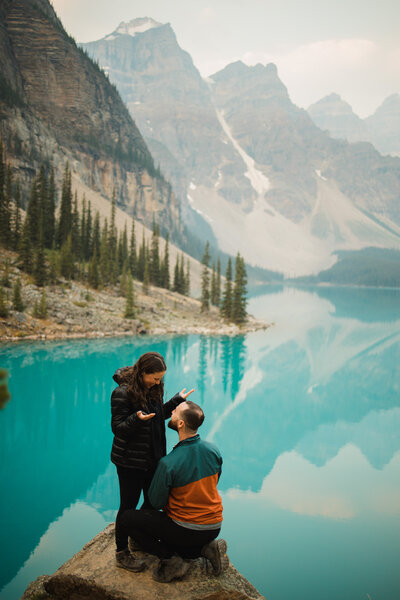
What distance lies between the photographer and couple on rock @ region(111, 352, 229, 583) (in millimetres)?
4164

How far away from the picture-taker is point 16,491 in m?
10.1

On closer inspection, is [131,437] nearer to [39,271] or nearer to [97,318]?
[97,318]

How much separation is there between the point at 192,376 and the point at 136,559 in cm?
2121

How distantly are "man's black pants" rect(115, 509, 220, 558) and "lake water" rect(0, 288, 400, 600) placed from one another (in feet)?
12.2

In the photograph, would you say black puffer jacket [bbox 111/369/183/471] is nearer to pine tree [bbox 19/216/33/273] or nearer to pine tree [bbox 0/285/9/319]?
pine tree [bbox 0/285/9/319]

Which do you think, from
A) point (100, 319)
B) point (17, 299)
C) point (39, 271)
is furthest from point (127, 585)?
point (39, 271)

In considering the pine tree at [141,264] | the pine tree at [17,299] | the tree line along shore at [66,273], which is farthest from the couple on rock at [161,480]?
the pine tree at [141,264]

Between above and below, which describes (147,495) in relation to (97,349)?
above

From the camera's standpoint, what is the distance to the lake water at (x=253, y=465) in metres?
8.02

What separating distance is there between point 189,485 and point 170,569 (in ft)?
2.91

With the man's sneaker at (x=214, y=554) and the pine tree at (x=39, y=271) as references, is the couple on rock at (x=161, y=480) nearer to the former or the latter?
the man's sneaker at (x=214, y=554)

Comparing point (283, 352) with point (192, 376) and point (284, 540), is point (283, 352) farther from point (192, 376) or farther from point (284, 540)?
point (284, 540)

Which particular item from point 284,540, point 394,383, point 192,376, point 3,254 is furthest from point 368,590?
point 3,254

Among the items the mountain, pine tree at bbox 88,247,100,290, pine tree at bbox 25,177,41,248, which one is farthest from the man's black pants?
the mountain
